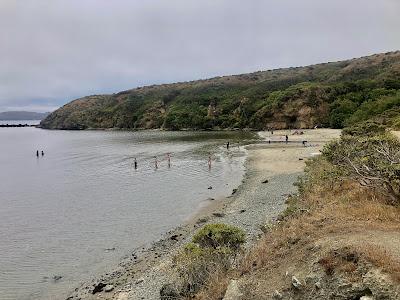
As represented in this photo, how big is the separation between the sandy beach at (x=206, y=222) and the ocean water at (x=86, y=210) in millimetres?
1141

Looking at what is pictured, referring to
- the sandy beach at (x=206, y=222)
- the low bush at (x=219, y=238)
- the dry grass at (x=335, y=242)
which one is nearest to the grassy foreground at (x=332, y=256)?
the dry grass at (x=335, y=242)

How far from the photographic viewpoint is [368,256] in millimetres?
9305

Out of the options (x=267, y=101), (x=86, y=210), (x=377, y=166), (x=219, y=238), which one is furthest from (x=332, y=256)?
(x=267, y=101)

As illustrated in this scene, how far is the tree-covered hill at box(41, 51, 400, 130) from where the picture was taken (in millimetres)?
108062

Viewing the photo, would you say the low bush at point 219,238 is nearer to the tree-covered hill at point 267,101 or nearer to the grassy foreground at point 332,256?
the grassy foreground at point 332,256

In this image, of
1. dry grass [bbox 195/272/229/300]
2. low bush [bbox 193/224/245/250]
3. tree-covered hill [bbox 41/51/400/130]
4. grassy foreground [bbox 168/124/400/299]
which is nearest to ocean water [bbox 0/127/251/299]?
low bush [bbox 193/224/245/250]

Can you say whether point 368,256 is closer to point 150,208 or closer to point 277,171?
point 150,208

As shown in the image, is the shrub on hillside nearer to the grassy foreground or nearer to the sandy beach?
the grassy foreground

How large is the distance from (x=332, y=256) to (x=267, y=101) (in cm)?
12062

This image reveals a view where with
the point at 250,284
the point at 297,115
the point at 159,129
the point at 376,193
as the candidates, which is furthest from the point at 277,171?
the point at 159,129

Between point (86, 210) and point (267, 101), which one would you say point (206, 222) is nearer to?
point (86, 210)

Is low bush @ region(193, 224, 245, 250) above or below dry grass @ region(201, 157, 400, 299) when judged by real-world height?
below

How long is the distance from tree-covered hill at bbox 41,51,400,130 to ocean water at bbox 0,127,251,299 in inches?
1194

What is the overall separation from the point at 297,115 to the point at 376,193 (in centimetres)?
10223
